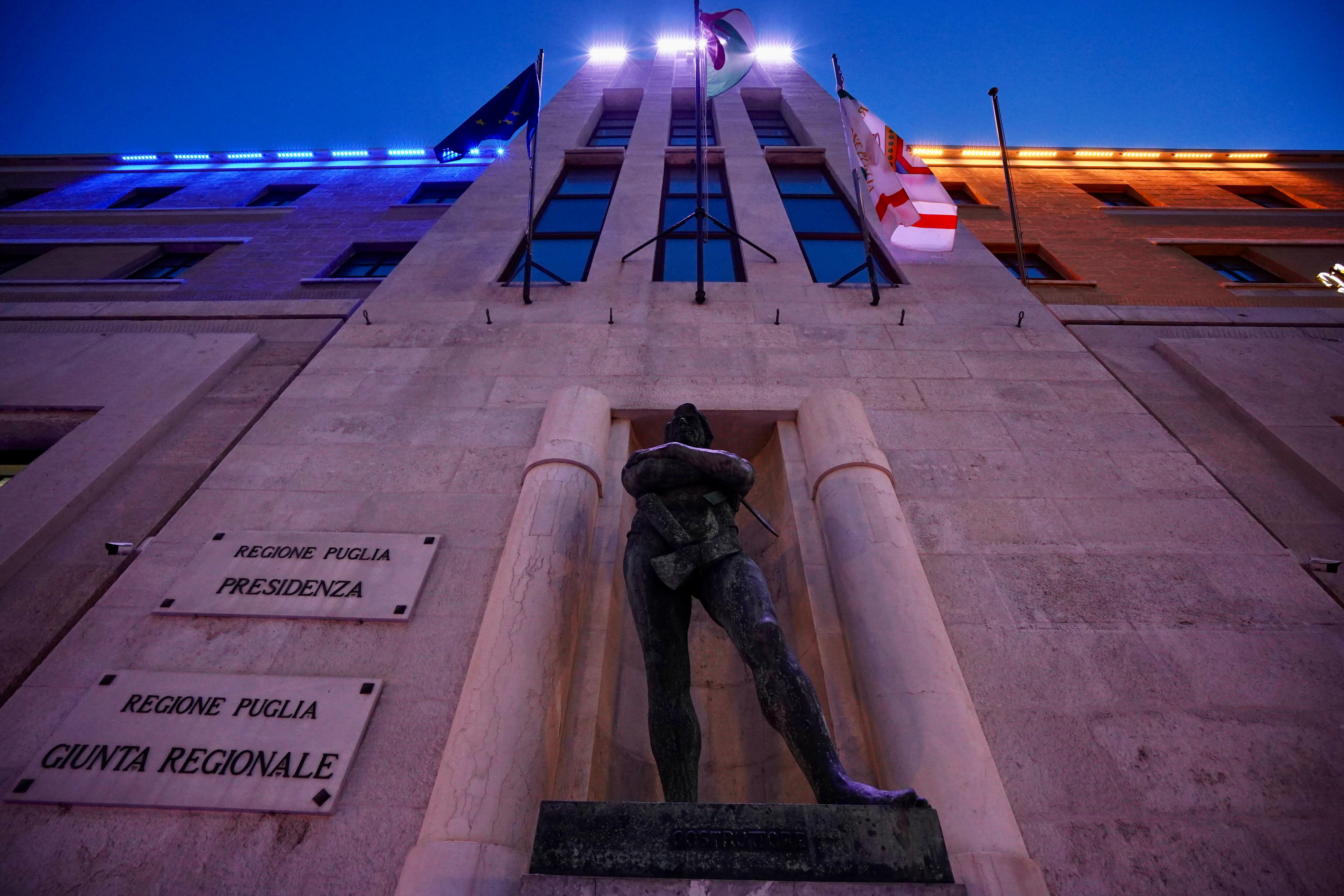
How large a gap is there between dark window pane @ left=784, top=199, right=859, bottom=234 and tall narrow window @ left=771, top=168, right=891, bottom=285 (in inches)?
0.5

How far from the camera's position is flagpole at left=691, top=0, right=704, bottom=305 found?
878 cm

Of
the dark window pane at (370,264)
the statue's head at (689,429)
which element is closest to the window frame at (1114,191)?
the statue's head at (689,429)

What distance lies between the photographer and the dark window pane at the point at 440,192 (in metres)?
17.3

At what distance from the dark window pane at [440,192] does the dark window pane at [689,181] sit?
7.12m

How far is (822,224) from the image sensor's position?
39.9ft

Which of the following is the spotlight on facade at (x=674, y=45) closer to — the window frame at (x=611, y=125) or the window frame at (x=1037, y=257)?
the window frame at (x=611, y=125)

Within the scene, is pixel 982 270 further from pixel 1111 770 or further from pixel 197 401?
pixel 197 401

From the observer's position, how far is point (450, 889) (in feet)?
11.2

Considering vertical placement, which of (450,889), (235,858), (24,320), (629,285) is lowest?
(235,858)

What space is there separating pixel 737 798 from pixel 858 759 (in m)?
1.28

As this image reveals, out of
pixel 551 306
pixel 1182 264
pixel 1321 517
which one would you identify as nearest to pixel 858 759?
pixel 1321 517

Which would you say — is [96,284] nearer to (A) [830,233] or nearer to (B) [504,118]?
(B) [504,118]

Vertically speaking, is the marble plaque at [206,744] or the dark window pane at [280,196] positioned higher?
the dark window pane at [280,196]

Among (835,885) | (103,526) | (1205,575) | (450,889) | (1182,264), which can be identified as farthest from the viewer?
(1182,264)
